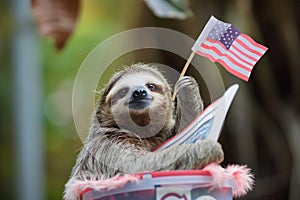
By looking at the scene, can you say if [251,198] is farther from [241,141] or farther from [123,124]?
[123,124]

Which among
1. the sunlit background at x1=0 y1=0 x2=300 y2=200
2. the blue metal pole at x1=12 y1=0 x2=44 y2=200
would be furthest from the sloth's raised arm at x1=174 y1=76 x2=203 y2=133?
the blue metal pole at x1=12 y1=0 x2=44 y2=200

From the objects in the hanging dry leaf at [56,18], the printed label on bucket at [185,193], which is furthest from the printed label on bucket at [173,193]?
the hanging dry leaf at [56,18]

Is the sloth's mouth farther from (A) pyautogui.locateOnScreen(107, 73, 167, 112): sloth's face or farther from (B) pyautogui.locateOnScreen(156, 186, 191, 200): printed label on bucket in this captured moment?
(B) pyautogui.locateOnScreen(156, 186, 191, 200): printed label on bucket

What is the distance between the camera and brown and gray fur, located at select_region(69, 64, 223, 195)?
2.18ft

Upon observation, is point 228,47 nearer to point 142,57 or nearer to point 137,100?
point 137,100

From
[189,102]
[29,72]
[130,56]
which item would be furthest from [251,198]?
[189,102]

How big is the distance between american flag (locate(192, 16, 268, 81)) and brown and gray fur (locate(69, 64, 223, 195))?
3 cm

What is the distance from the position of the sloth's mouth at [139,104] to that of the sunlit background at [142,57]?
729 millimetres

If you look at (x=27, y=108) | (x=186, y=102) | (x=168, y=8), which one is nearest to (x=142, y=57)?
(x=168, y=8)

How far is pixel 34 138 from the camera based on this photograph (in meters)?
2.30

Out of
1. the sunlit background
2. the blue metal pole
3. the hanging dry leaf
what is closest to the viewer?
the hanging dry leaf

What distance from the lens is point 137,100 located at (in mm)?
692

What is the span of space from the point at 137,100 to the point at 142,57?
2.34 ft

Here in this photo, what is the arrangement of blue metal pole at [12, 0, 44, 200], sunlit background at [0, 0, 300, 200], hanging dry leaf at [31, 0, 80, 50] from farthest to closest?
blue metal pole at [12, 0, 44, 200], sunlit background at [0, 0, 300, 200], hanging dry leaf at [31, 0, 80, 50]
